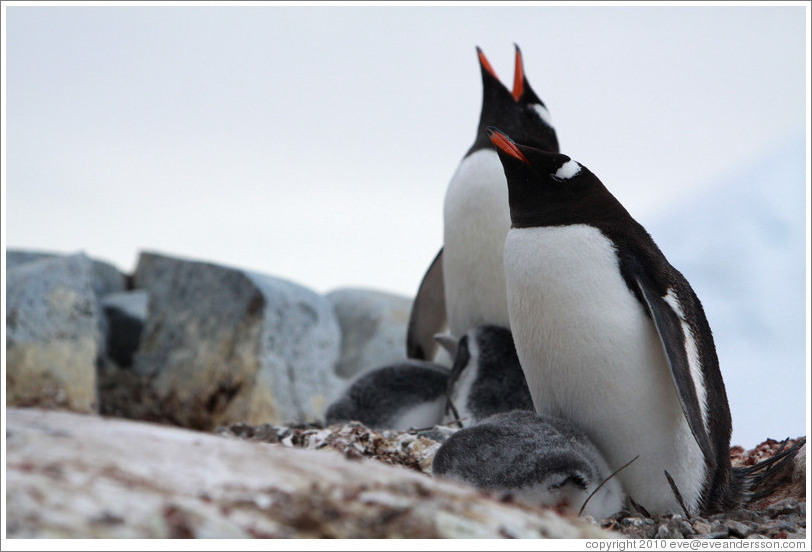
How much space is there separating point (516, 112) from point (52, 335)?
3835 mm

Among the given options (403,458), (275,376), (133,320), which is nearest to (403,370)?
(403,458)

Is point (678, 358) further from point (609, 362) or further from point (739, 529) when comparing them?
point (739, 529)

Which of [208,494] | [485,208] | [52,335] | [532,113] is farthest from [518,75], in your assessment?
[52,335]

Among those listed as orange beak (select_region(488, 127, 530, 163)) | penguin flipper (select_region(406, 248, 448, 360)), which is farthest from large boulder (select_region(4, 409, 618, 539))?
penguin flipper (select_region(406, 248, 448, 360))

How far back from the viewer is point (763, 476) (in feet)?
8.66

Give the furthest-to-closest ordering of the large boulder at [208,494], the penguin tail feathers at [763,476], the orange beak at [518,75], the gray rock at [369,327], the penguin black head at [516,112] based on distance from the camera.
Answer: the gray rock at [369,327], the orange beak at [518,75], the penguin black head at [516,112], the penguin tail feathers at [763,476], the large boulder at [208,494]

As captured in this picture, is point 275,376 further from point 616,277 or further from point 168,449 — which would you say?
point 168,449

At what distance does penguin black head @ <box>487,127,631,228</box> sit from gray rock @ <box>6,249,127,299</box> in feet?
23.4

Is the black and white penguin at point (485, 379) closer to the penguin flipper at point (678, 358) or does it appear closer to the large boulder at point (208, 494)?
the penguin flipper at point (678, 358)

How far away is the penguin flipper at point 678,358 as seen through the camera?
2.15m

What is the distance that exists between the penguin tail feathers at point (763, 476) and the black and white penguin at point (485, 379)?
33.9 inches

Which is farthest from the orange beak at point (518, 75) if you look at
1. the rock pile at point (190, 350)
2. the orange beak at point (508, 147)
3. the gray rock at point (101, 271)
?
the gray rock at point (101, 271)

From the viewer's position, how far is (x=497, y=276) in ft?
12.1

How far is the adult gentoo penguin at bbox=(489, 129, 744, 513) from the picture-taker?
7.64 feet
